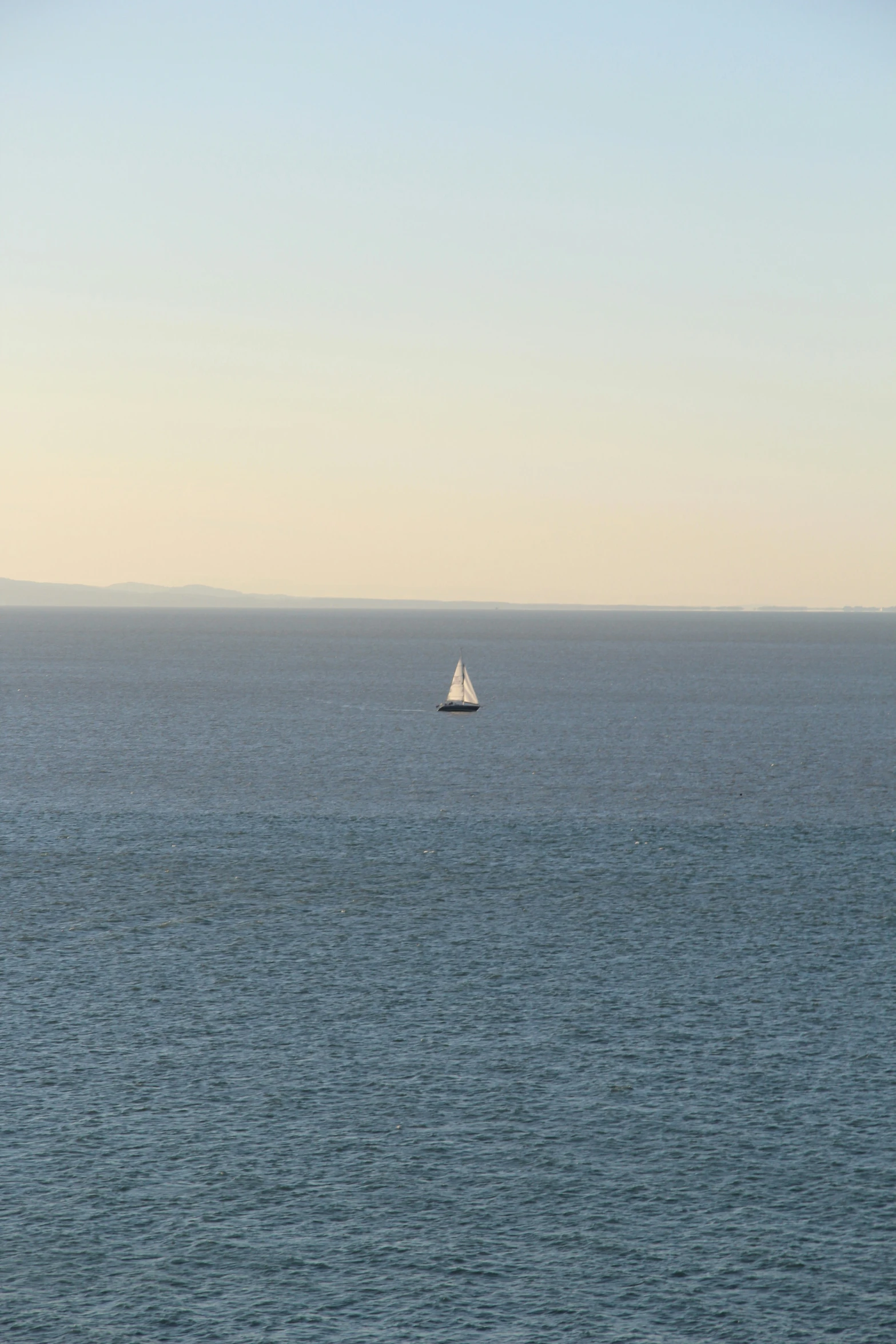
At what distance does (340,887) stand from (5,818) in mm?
35399

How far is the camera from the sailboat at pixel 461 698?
18750cm

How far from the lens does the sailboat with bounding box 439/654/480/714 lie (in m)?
188

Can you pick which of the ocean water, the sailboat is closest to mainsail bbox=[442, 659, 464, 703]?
the sailboat

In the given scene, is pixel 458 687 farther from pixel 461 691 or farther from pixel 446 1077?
pixel 446 1077

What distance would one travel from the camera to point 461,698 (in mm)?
191125

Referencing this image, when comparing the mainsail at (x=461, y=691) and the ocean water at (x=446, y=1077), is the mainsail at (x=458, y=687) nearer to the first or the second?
the mainsail at (x=461, y=691)

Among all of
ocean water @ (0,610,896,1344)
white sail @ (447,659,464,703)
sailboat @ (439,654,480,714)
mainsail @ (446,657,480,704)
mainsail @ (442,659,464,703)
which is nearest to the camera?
ocean water @ (0,610,896,1344)

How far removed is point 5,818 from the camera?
332 feet

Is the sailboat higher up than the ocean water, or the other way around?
the sailboat

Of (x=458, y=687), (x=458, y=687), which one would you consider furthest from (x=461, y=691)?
(x=458, y=687)

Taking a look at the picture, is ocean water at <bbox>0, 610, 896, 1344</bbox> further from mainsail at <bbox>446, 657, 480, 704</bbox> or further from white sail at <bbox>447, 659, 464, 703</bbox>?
white sail at <bbox>447, 659, 464, 703</bbox>

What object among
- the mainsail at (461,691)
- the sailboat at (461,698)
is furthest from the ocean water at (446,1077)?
the mainsail at (461,691)

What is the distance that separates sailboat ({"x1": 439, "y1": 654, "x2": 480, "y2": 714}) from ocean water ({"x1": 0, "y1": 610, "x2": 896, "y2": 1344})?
82462mm

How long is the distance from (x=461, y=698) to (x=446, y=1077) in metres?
143
